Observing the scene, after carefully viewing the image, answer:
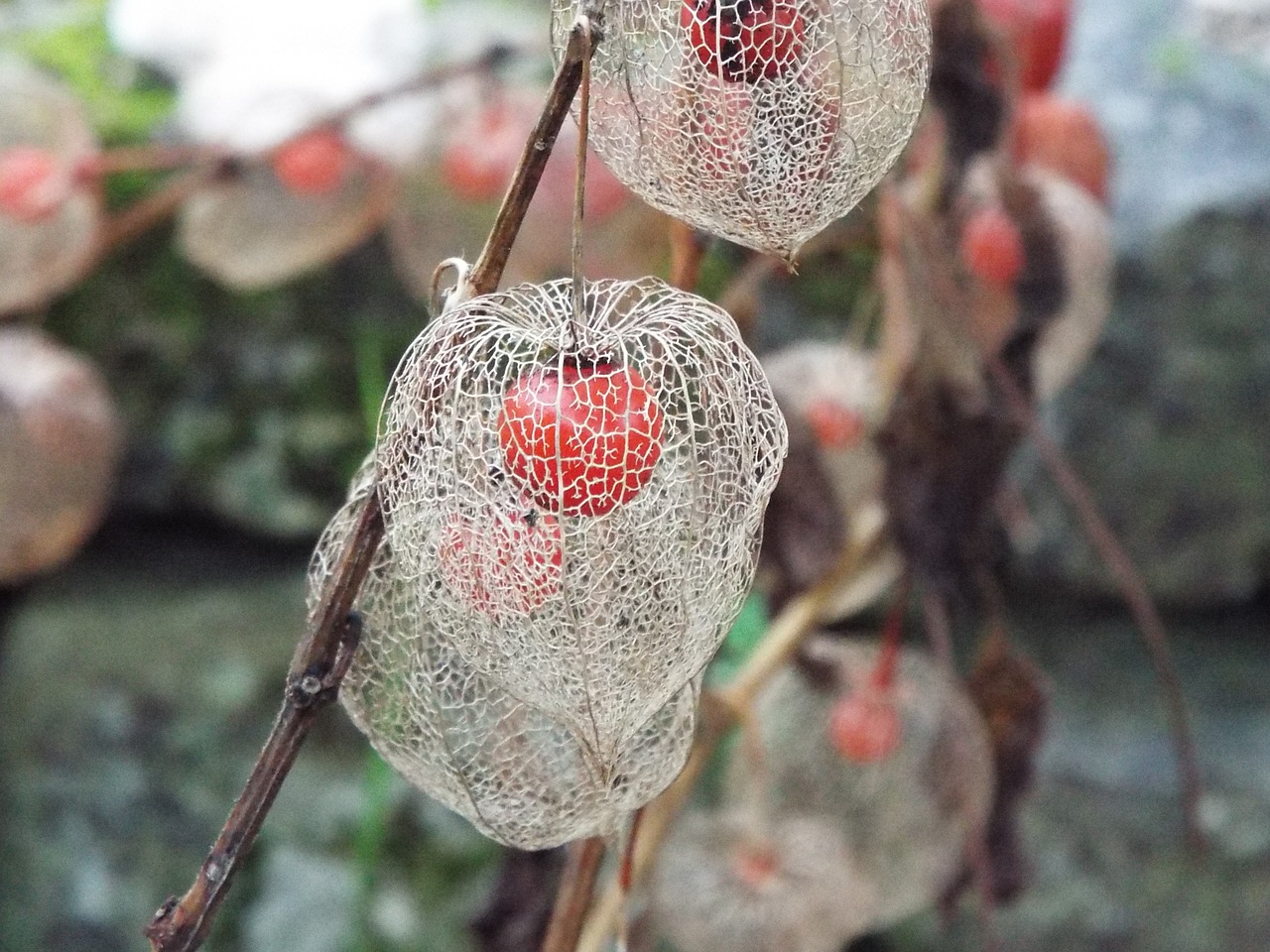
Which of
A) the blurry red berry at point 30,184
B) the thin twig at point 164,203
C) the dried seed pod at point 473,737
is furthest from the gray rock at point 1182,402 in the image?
the dried seed pod at point 473,737

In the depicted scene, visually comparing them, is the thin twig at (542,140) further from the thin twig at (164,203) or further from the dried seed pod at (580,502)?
the thin twig at (164,203)

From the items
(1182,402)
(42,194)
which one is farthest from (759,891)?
(1182,402)

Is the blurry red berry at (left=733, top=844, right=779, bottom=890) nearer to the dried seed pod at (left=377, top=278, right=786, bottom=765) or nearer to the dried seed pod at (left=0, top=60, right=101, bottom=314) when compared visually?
the dried seed pod at (left=377, top=278, right=786, bottom=765)

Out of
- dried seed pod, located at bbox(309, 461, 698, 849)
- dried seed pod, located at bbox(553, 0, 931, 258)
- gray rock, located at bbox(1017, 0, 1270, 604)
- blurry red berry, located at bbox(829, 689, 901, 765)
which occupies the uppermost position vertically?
dried seed pod, located at bbox(553, 0, 931, 258)

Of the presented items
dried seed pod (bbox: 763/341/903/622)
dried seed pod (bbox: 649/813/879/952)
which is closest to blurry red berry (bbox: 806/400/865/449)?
dried seed pod (bbox: 763/341/903/622)

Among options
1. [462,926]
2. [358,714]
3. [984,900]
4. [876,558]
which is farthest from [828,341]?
[358,714]

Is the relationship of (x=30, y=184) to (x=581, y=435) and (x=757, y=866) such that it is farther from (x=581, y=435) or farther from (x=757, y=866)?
(x=581, y=435)
